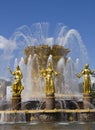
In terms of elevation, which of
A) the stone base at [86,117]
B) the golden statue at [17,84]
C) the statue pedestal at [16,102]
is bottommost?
the stone base at [86,117]

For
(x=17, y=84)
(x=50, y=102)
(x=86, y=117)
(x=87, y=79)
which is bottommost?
(x=86, y=117)

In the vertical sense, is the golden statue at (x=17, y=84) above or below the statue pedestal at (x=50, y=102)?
above

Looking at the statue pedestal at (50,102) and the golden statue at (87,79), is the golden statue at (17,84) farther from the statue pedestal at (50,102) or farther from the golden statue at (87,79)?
the golden statue at (87,79)

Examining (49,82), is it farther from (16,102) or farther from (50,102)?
(16,102)

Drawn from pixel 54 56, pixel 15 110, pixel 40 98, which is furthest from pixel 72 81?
pixel 15 110

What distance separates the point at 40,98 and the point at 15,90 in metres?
2.49

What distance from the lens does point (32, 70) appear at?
1062 inches

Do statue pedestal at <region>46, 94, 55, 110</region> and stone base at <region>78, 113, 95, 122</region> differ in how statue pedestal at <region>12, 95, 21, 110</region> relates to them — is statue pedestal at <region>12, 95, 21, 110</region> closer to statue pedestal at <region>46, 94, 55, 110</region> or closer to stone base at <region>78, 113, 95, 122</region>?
statue pedestal at <region>46, 94, 55, 110</region>

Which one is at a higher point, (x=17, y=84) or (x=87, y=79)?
(x=87, y=79)

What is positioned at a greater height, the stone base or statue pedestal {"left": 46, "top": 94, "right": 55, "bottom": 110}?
statue pedestal {"left": 46, "top": 94, "right": 55, "bottom": 110}

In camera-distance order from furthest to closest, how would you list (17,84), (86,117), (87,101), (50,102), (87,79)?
(87,79)
(17,84)
(87,101)
(50,102)
(86,117)

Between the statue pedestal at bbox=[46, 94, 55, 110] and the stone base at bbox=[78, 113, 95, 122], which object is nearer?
the stone base at bbox=[78, 113, 95, 122]

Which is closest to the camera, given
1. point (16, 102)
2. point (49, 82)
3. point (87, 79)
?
point (49, 82)

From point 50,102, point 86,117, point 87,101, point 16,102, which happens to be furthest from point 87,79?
point 16,102
